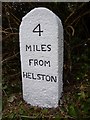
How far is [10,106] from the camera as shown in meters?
2.44

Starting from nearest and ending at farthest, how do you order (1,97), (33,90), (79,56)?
(33,90)
(1,97)
(79,56)

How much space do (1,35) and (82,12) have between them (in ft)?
2.56

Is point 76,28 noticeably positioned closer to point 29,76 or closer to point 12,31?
point 12,31

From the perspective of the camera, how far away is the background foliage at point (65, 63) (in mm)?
A: 2293

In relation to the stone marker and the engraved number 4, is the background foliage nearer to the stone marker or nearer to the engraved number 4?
the stone marker

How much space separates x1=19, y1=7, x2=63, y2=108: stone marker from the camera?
219cm

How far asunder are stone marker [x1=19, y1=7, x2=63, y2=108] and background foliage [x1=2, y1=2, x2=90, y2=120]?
11 centimetres

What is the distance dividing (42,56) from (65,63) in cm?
64

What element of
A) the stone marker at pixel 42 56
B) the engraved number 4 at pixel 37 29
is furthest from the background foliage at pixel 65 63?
the engraved number 4 at pixel 37 29

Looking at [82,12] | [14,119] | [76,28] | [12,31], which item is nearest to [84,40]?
[76,28]

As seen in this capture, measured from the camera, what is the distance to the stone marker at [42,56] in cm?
219

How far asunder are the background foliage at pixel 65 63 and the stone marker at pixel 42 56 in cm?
11

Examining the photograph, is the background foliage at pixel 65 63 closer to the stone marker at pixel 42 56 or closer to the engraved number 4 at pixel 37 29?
the stone marker at pixel 42 56

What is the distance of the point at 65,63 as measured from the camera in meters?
2.85
